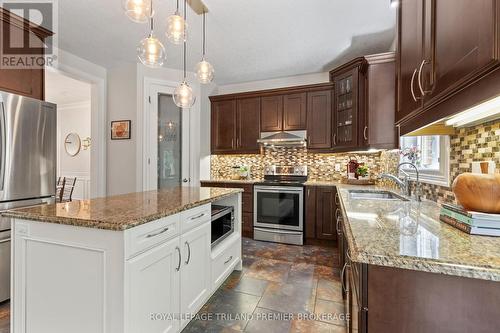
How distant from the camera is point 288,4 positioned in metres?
2.28

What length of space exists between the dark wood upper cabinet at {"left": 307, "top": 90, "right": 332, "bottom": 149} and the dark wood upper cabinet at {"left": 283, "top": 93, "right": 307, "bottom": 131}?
8 cm

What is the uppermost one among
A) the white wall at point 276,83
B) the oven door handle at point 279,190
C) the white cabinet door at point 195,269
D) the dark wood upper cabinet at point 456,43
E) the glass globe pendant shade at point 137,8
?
the white wall at point 276,83

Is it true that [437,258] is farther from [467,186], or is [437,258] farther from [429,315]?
[467,186]

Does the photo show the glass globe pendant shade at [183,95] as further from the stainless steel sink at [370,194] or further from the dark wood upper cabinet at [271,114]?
the stainless steel sink at [370,194]

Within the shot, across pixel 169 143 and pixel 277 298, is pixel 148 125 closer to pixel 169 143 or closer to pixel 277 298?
pixel 169 143

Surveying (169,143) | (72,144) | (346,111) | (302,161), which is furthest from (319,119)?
(72,144)

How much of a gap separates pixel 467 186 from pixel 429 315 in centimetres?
56

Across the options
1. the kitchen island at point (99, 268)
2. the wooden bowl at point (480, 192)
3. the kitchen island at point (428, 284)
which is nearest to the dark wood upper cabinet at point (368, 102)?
the wooden bowl at point (480, 192)

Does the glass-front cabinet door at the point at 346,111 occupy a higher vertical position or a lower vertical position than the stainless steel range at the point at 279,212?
higher

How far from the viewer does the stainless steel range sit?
11.9 ft

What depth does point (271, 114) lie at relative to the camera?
4.14m

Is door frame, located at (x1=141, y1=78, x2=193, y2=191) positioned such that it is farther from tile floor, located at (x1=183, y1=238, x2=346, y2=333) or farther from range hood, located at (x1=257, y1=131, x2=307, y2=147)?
tile floor, located at (x1=183, y1=238, x2=346, y2=333)

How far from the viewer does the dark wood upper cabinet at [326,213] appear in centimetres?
347

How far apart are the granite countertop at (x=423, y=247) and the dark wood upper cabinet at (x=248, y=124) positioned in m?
3.14
